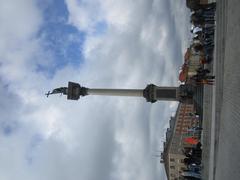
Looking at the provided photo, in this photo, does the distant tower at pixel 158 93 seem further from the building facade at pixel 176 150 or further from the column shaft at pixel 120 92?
the building facade at pixel 176 150

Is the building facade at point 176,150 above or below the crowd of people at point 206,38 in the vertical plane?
below

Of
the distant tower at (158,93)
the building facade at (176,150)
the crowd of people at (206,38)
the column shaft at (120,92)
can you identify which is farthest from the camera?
the building facade at (176,150)

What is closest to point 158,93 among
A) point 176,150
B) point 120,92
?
point 120,92

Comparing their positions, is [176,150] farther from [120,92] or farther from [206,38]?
[206,38]

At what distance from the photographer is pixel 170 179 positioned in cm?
9225

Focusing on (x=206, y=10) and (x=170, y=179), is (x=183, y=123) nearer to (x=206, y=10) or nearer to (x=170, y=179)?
(x=170, y=179)

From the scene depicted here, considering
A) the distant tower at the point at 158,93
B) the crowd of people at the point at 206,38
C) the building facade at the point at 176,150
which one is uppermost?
the crowd of people at the point at 206,38

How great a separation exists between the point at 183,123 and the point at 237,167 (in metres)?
89.6

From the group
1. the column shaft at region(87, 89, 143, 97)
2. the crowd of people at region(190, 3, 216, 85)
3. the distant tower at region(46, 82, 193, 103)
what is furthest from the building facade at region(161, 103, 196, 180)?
the crowd of people at region(190, 3, 216, 85)

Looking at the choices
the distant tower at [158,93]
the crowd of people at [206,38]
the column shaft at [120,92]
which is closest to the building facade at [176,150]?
A: the column shaft at [120,92]

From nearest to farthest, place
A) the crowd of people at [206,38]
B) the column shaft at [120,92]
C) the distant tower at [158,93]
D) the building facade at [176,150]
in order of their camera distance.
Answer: the crowd of people at [206,38] < the distant tower at [158,93] < the column shaft at [120,92] < the building facade at [176,150]

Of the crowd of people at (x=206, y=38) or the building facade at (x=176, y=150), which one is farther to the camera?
the building facade at (x=176, y=150)

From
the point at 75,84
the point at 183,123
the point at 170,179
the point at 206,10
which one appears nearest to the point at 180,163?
the point at 170,179

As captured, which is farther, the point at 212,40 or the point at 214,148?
the point at 212,40
